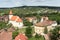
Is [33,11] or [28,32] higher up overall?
[33,11]

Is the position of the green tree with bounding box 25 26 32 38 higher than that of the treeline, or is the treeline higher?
the treeline

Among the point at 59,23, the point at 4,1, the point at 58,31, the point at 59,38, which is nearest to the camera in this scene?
the point at 4,1

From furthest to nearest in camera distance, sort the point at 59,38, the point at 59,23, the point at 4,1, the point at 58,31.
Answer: the point at 59,23 < the point at 58,31 < the point at 59,38 < the point at 4,1

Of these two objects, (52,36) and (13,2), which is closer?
(13,2)

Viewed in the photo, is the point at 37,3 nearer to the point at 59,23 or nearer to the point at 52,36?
the point at 52,36

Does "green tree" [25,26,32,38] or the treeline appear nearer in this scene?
the treeline

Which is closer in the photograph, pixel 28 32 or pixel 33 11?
pixel 33 11

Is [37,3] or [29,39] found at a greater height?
[37,3]

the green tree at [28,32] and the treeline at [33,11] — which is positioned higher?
the treeline at [33,11]

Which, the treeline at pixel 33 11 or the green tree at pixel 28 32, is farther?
the green tree at pixel 28 32

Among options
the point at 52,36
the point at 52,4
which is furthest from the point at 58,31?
the point at 52,4
